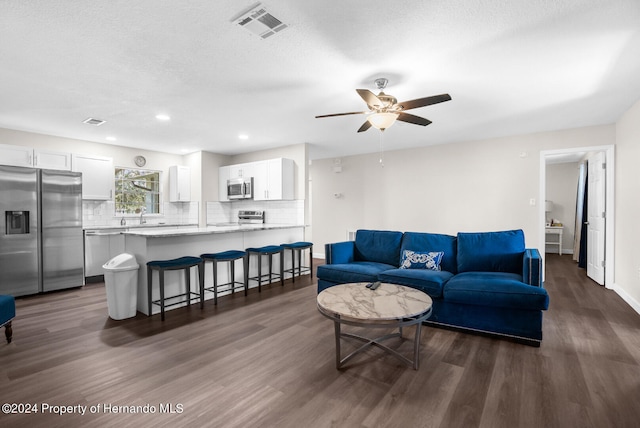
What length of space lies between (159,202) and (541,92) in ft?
22.2

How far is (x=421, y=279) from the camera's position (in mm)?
3184

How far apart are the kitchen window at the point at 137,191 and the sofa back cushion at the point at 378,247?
4.63 meters

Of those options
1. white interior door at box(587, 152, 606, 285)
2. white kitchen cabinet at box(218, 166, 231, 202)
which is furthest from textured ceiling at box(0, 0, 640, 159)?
white kitchen cabinet at box(218, 166, 231, 202)

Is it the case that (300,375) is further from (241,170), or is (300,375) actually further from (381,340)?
(241,170)

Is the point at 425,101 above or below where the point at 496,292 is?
above

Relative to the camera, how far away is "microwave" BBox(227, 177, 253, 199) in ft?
20.6

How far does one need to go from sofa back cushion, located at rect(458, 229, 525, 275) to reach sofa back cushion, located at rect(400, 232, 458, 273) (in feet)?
0.32

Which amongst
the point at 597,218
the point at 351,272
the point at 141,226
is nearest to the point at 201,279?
the point at 351,272

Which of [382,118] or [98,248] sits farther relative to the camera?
[98,248]

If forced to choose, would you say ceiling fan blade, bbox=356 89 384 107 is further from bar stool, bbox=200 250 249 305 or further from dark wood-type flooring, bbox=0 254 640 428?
bar stool, bbox=200 250 249 305

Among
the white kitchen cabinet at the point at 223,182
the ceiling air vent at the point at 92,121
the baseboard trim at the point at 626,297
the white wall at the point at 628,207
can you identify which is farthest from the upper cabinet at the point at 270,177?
the baseboard trim at the point at 626,297

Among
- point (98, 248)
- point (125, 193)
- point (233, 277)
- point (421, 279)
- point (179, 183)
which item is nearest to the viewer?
point (421, 279)

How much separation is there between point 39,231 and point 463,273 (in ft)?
18.6

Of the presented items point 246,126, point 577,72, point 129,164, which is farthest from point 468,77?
point 129,164
